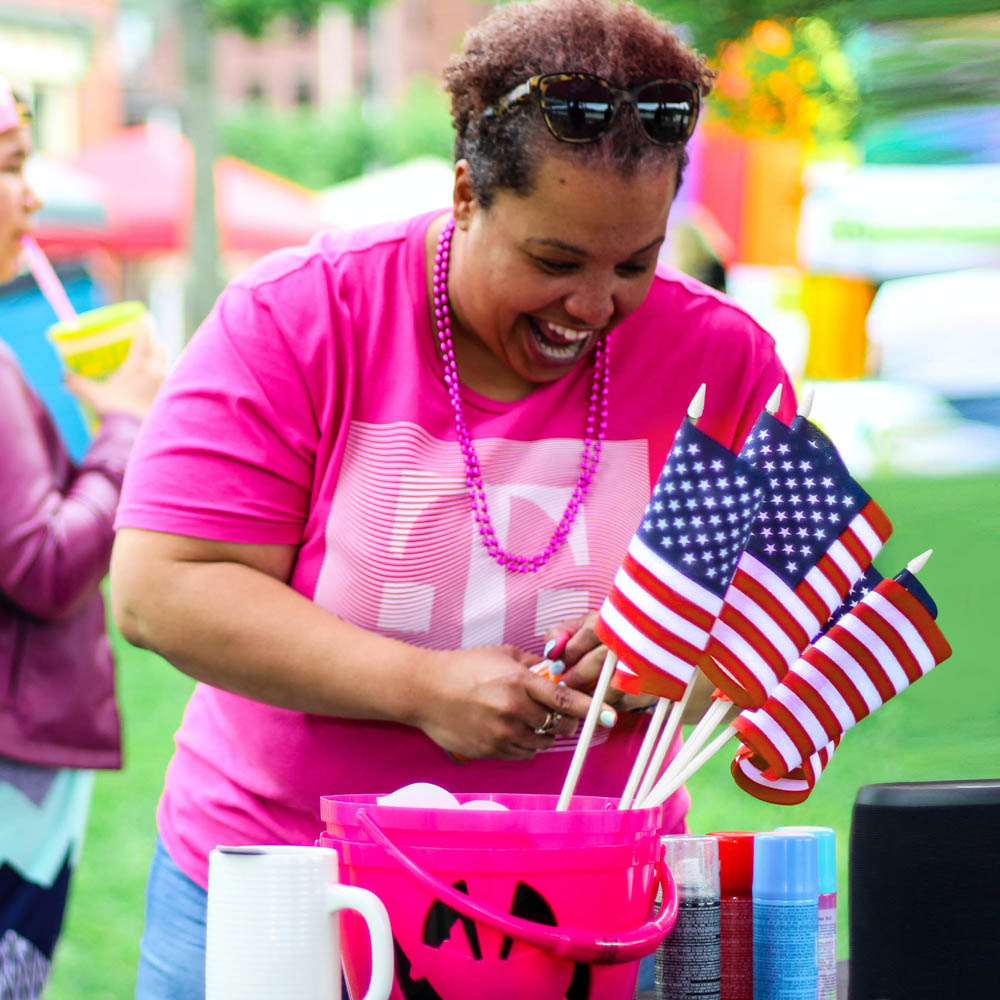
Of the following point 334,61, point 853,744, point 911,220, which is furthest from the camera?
point 334,61

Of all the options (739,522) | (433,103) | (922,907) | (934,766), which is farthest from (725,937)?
(433,103)

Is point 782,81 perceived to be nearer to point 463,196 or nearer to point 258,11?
point 258,11

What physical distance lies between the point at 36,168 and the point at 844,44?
3.47 m

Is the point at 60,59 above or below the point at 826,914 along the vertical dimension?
below

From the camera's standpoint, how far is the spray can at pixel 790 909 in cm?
110

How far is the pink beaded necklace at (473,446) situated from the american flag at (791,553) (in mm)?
376

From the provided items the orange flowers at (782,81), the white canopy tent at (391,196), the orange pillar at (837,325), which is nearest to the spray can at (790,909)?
the orange flowers at (782,81)

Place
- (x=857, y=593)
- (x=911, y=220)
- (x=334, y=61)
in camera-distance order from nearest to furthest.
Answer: (x=857, y=593)
(x=911, y=220)
(x=334, y=61)

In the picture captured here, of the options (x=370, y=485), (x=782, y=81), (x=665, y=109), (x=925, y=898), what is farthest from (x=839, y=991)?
(x=782, y=81)

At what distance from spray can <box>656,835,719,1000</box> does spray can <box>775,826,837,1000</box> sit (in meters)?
0.07

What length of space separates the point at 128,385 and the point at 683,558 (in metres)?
1.54

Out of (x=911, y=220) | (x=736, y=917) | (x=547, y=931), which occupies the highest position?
(x=547, y=931)

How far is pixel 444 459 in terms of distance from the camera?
1424 millimetres

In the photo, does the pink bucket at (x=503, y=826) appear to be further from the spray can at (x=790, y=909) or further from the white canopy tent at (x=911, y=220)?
the white canopy tent at (x=911, y=220)
